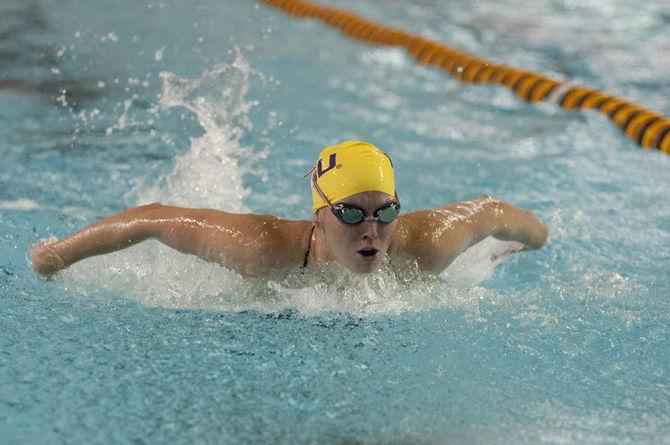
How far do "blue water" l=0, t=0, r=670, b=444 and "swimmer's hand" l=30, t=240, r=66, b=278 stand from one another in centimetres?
9

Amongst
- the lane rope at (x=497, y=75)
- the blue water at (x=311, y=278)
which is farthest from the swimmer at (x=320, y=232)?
the lane rope at (x=497, y=75)

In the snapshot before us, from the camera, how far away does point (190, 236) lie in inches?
123

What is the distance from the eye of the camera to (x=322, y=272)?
3.16 meters

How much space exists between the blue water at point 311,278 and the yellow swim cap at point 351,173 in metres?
0.38

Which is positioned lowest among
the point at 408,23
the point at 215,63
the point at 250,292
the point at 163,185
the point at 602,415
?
the point at 602,415

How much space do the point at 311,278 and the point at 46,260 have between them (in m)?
0.98

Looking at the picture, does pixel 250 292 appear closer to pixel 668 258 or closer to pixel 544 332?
pixel 544 332

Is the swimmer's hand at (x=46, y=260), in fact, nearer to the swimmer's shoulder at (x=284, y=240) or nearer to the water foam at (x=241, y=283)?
the water foam at (x=241, y=283)

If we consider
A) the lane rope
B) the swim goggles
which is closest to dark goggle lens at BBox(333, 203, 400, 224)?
the swim goggles

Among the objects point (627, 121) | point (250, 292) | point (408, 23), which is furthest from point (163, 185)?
point (408, 23)

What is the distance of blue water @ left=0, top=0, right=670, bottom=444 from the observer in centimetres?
266

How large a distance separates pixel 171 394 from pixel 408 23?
19.1 ft

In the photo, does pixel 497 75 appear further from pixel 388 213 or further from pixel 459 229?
pixel 388 213

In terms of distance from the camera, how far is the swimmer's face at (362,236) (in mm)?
2895
